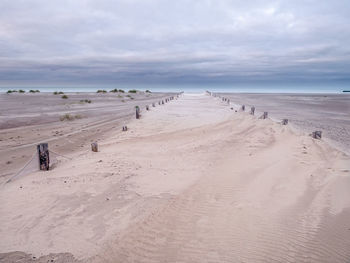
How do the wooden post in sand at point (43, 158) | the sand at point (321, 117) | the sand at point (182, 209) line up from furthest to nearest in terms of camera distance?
the sand at point (321, 117) → the wooden post in sand at point (43, 158) → the sand at point (182, 209)

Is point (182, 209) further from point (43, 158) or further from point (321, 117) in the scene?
point (321, 117)

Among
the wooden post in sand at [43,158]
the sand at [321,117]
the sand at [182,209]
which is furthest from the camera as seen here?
the sand at [321,117]

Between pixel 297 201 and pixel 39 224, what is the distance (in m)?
4.57

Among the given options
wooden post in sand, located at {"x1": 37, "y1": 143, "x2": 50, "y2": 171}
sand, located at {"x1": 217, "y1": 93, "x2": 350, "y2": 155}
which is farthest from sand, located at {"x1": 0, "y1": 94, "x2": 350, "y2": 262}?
sand, located at {"x1": 217, "y1": 93, "x2": 350, "y2": 155}

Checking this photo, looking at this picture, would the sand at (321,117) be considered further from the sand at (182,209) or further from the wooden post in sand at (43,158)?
the wooden post in sand at (43,158)

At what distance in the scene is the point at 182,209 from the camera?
425cm

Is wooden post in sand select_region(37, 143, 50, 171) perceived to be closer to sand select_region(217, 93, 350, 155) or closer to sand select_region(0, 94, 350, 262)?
sand select_region(0, 94, 350, 262)

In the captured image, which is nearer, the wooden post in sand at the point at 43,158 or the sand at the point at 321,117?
the wooden post in sand at the point at 43,158

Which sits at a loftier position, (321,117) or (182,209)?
(321,117)

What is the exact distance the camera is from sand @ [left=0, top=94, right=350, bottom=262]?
3.20m

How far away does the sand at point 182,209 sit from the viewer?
10.5 ft

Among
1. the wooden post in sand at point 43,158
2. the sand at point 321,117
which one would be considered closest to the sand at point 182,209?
the wooden post in sand at point 43,158

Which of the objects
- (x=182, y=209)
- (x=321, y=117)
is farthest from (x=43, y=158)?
(x=321, y=117)

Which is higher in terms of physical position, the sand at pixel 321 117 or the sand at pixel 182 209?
the sand at pixel 321 117
